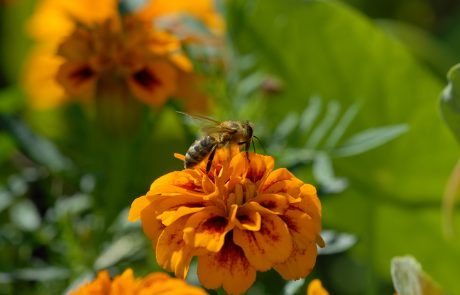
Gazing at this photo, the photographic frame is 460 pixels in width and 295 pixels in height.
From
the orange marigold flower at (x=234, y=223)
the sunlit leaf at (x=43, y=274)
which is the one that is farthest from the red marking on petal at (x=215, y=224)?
the sunlit leaf at (x=43, y=274)

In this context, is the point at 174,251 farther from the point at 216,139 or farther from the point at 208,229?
the point at 216,139

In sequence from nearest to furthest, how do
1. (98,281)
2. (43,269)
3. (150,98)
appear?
(98,281), (150,98), (43,269)

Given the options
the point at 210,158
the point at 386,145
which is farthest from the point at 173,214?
the point at 386,145

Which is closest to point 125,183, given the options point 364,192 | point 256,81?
point 256,81

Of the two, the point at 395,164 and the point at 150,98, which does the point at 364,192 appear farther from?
the point at 150,98

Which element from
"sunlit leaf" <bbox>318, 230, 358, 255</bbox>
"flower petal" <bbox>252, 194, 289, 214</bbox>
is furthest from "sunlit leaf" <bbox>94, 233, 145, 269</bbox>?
"flower petal" <bbox>252, 194, 289, 214</bbox>

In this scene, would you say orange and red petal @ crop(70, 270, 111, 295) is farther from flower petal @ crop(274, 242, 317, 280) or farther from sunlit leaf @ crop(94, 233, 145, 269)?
sunlit leaf @ crop(94, 233, 145, 269)

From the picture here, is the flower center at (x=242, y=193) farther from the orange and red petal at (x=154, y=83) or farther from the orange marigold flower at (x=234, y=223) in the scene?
the orange and red petal at (x=154, y=83)
